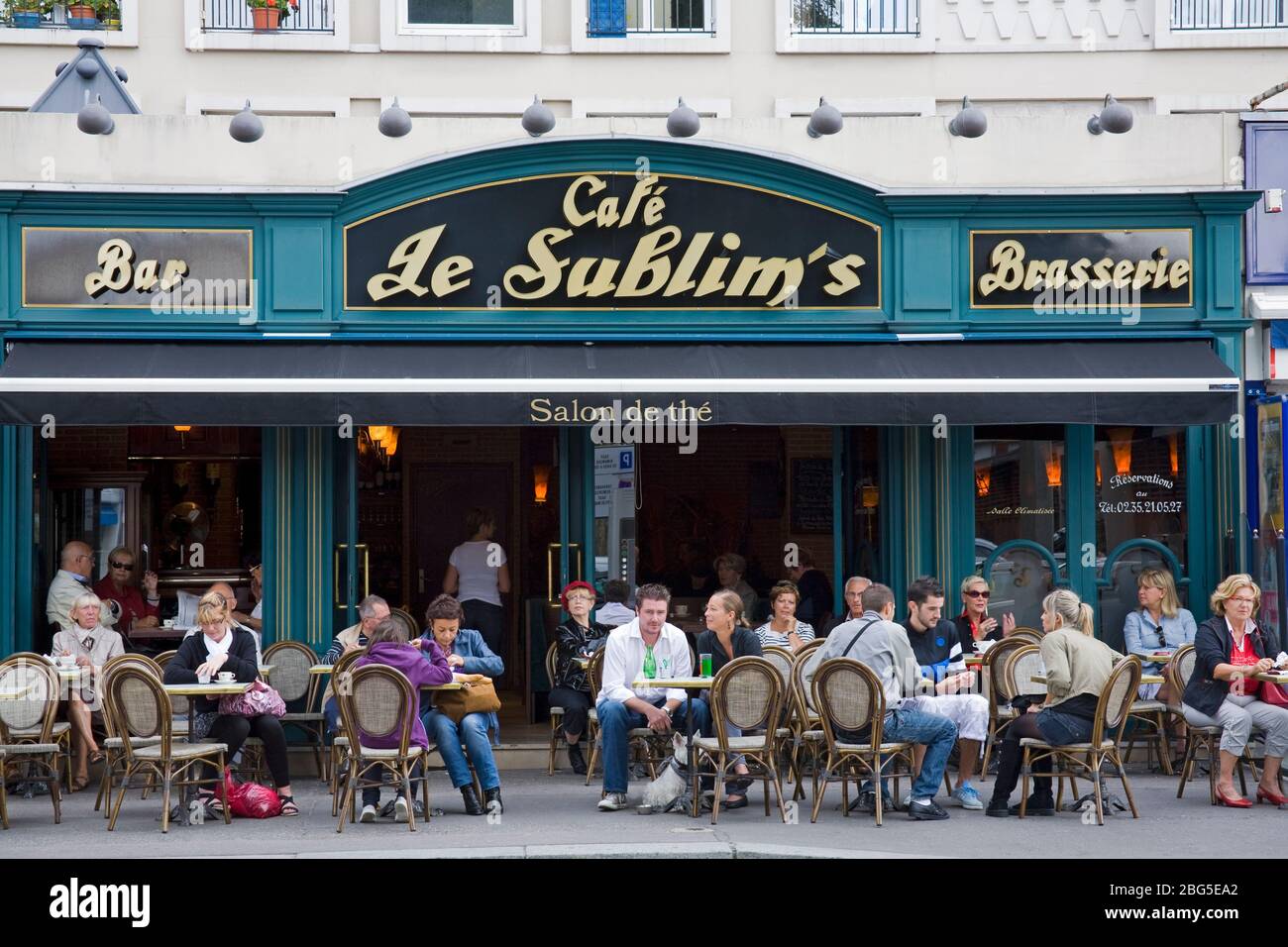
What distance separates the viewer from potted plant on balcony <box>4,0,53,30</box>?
48.0ft

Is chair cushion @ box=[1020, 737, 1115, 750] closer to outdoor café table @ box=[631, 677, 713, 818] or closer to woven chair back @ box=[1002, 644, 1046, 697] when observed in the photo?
woven chair back @ box=[1002, 644, 1046, 697]

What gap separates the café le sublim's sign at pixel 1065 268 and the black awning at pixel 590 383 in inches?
17.4

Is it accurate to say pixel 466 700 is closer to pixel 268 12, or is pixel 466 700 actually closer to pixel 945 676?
pixel 945 676

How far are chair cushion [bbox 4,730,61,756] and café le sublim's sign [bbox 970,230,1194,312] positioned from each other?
731cm

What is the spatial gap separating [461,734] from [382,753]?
0.64 meters

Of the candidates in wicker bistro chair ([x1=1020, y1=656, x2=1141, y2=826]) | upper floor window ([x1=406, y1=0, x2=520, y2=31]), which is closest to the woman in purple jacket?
wicker bistro chair ([x1=1020, y1=656, x2=1141, y2=826])

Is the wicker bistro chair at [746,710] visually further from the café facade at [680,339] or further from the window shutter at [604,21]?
the window shutter at [604,21]

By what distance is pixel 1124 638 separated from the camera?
1179 centimetres

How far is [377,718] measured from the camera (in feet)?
30.1

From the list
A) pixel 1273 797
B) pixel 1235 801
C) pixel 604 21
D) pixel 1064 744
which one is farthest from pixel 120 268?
pixel 1273 797

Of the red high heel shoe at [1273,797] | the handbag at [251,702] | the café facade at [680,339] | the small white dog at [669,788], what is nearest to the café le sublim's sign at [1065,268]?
the café facade at [680,339]
